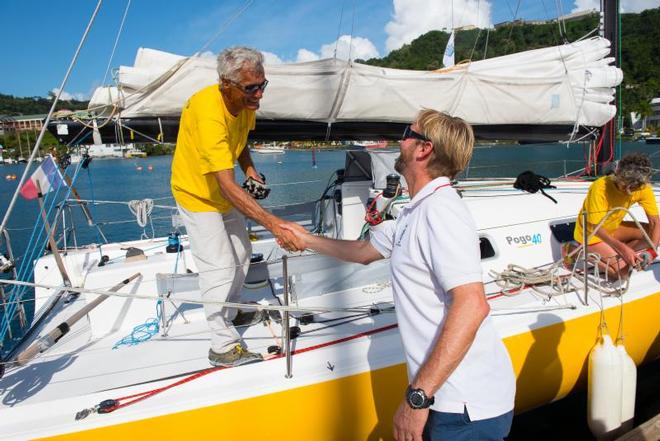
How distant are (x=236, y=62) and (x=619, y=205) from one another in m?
2.94

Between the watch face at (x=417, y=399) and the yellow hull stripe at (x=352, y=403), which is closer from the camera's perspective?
the watch face at (x=417, y=399)

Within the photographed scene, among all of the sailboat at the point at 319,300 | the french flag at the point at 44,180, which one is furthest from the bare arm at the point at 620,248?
the french flag at the point at 44,180

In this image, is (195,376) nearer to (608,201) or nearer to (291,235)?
(291,235)

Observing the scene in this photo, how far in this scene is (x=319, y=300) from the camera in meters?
3.03

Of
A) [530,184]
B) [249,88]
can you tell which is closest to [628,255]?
[530,184]

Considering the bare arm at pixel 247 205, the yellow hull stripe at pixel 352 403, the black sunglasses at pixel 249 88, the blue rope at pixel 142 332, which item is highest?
the black sunglasses at pixel 249 88

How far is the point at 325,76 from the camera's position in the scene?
3619 millimetres

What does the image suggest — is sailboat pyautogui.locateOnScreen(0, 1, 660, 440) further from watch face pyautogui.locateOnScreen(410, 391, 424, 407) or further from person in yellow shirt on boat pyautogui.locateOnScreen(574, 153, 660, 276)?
watch face pyautogui.locateOnScreen(410, 391, 424, 407)

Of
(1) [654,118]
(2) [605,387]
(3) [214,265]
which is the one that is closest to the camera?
(3) [214,265]

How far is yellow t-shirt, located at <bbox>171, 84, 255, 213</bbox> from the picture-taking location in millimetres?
2135

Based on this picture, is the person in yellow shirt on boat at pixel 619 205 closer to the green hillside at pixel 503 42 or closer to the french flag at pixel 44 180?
the green hillside at pixel 503 42

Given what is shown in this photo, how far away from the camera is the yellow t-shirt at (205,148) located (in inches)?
84.0

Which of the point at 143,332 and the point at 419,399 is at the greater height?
the point at 419,399

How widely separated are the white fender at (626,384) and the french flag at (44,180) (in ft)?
13.1
